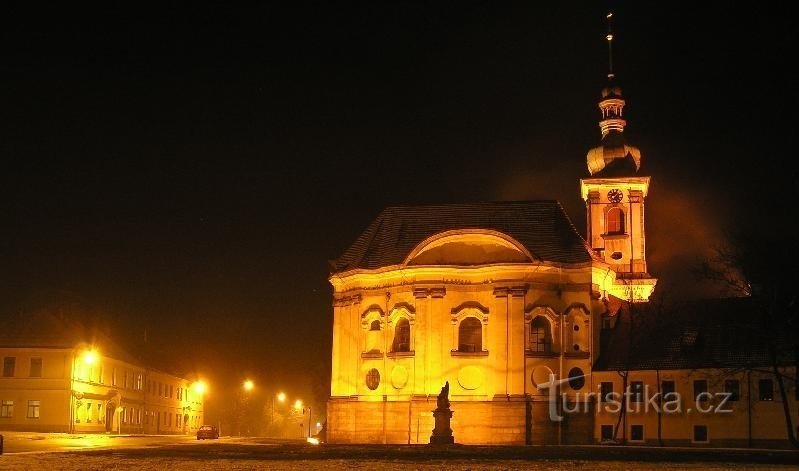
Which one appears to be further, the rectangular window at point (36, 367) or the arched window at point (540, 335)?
the rectangular window at point (36, 367)

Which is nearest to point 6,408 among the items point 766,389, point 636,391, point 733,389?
point 636,391

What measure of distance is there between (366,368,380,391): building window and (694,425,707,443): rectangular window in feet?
56.8

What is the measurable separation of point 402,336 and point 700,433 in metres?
16.8

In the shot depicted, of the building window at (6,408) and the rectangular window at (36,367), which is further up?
the rectangular window at (36,367)

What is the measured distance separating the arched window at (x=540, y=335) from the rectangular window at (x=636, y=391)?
477 centimetres

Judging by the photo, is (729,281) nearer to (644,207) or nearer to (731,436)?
(731,436)

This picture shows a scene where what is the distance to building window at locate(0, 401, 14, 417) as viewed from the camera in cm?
7381

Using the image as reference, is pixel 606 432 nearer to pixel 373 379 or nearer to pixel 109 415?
pixel 373 379

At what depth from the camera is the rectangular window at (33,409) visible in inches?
2886

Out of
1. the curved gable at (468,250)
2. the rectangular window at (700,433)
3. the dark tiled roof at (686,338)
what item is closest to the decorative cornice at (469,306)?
the curved gable at (468,250)

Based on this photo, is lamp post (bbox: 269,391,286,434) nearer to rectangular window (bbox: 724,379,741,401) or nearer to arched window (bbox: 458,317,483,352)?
arched window (bbox: 458,317,483,352)

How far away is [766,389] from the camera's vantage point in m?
56.1

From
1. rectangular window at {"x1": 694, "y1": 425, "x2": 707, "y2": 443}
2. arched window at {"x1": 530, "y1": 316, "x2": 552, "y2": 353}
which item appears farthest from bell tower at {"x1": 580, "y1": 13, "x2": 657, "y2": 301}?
rectangular window at {"x1": 694, "y1": 425, "x2": 707, "y2": 443}

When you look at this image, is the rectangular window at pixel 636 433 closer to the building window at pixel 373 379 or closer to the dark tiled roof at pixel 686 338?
the dark tiled roof at pixel 686 338
